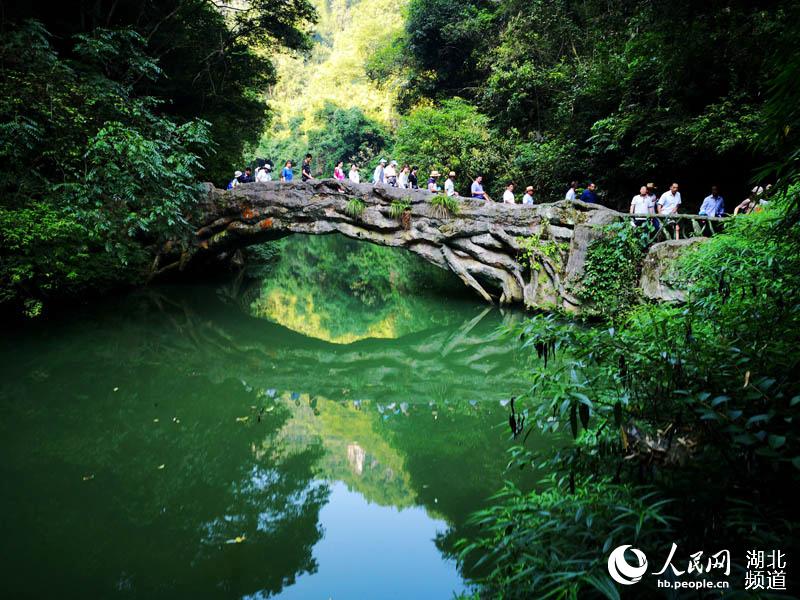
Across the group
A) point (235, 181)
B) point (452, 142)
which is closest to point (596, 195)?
point (452, 142)

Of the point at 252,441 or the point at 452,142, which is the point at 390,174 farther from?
the point at 252,441

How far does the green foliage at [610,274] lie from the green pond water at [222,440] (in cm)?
196

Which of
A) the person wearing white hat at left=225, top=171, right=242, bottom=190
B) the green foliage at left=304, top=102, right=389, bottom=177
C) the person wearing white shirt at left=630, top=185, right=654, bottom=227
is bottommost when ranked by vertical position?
the person wearing white shirt at left=630, top=185, right=654, bottom=227

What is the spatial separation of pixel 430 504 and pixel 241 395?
3749 mm

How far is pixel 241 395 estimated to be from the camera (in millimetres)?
7492

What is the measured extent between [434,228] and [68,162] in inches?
298

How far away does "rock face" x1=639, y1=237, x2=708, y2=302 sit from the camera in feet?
26.2

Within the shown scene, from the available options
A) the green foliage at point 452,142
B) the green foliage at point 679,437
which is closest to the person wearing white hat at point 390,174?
the green foliage at point 452,142

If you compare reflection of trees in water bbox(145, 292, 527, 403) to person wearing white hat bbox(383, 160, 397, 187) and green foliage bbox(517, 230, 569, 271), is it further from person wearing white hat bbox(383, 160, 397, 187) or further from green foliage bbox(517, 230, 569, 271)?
person wearing white hat bbox(383, 160, 397, 187)

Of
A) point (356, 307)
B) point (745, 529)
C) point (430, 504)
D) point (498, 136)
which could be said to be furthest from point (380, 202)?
point (745, 529)

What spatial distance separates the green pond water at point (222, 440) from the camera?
3822 mm

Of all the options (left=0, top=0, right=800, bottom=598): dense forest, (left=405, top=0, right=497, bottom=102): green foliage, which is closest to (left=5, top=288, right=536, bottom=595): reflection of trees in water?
(left=0, top=0, right=800, bottom=598): dense forest

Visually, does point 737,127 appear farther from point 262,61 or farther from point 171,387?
point 262,61

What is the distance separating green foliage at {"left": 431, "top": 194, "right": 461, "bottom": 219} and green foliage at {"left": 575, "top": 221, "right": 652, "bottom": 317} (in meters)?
3.68
